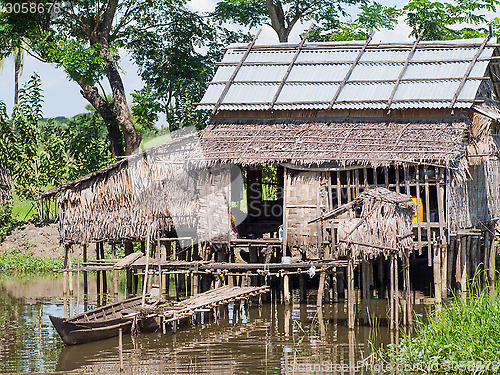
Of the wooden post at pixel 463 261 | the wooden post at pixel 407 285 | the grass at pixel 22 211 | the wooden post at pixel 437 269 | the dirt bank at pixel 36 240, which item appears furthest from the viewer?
the grass at pixel 22 211

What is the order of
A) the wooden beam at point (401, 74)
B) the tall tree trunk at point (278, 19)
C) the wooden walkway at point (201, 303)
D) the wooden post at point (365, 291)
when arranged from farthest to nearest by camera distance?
the tall tree trunk at point (278, 19) < the wooden beam at point (401, 74) < the wooden post at point (365, 291) < the wooden walkway at point (201, 303)

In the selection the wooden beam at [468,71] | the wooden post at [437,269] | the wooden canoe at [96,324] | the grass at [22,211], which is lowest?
the wooden canoe at [96,324]

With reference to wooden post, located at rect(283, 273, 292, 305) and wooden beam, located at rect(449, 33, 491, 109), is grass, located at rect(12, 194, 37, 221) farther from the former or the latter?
wooden beam, located at rect(449, 33, 491, 109)

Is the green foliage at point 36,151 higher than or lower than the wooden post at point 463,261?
higher

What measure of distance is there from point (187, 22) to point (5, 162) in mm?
8954

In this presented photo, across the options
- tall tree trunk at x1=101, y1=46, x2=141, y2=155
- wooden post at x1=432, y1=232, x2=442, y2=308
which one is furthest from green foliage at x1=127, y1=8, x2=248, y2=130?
wooden post at x1=432, y1=232, x2=442, y2=308

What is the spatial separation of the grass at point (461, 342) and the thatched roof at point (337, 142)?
6.30 metres

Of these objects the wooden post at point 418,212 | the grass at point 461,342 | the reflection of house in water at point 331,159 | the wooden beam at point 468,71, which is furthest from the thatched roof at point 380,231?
the wooden beam at point 468,71

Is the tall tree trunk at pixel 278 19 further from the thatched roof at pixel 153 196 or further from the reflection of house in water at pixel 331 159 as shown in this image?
the thatched roof at pixel 153 196

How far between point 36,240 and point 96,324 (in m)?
14.1

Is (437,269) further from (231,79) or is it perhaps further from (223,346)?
(231,79)

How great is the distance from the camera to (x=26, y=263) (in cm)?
2656

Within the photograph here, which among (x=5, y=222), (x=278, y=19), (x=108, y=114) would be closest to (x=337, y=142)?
(x=278, y=19)

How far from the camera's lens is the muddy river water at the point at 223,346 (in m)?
13.0
